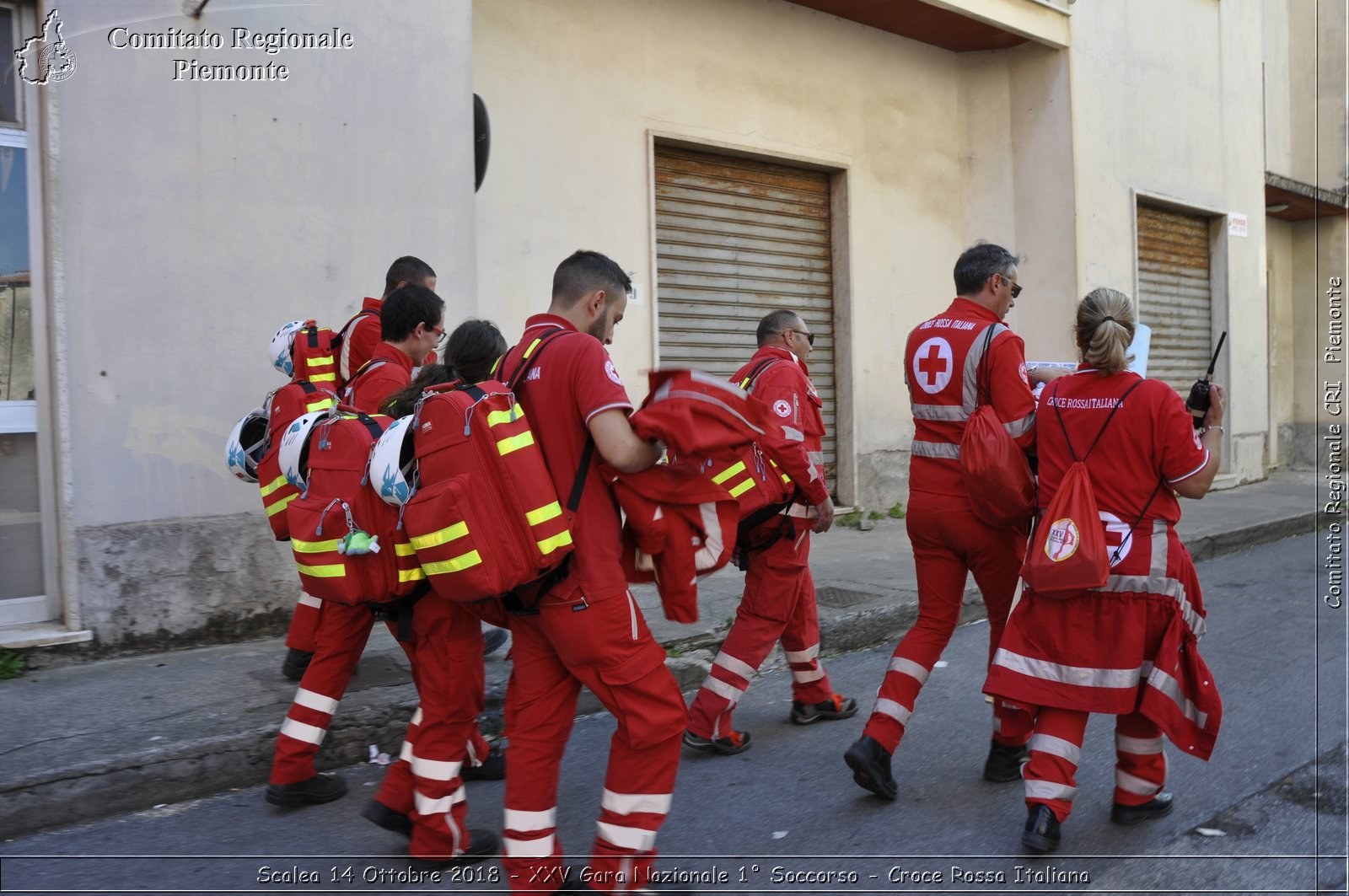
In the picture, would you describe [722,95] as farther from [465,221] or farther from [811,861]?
[811,861]

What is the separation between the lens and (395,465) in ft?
9.98

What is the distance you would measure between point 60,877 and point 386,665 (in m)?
1.97

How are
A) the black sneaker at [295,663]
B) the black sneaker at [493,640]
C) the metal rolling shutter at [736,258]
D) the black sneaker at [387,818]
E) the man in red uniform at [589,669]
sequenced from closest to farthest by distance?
the man in red uniform at [589,669] → the black sneaker at [387,818] → the black sneaker at [295,663] → the black sneaker at [493,640] → the metal rolling shutter at [736,258]

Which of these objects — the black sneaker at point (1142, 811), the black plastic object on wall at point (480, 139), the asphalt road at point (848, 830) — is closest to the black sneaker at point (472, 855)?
the asphalt road at point (848, 830)

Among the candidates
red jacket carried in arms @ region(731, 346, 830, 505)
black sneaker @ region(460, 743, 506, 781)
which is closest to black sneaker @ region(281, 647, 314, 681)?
black sneaker @ region(460, 743, 506, 781)

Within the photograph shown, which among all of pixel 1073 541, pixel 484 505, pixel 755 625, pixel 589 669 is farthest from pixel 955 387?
pixel 484 505

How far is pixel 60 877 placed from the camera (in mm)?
3387

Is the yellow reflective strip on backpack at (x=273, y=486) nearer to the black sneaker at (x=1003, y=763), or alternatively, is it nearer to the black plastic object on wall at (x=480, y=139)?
the black sneaker at (x=1003, y=763)

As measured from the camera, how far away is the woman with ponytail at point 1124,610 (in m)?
3.42

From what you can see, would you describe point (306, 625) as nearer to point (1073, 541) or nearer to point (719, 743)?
point (719, 743)

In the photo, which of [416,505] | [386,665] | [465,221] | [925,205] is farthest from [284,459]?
[925,205]

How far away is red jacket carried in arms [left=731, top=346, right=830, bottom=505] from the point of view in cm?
415

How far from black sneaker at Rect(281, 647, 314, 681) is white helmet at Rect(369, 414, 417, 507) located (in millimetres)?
2146

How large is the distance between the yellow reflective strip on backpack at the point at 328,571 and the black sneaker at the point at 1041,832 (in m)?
2.33
